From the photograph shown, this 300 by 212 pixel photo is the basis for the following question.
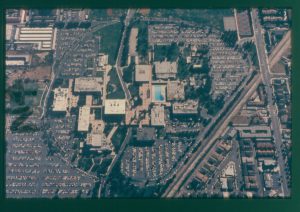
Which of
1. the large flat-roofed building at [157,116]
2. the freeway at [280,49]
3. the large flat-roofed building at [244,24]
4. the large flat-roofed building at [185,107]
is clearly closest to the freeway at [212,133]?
the large flat-roofed building at [185,107]

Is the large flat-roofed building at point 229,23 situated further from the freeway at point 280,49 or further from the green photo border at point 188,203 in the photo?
the green photo border at point 188,203

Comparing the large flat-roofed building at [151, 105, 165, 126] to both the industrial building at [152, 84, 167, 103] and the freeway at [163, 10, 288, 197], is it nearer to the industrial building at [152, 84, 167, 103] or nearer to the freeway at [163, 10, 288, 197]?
the industrial building at [152, 84, 167, 103]

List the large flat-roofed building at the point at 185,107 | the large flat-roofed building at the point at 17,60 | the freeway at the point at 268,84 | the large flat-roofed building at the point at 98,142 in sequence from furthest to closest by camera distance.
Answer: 1. the large flat-roofed building at the point at 17,60
2. the large flat-roofed building at the point at 185,107
3. the large flat-roofed building at the point at 98,142
4. the freeway at the point at 268,84

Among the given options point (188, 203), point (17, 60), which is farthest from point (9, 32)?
point (188, 203)

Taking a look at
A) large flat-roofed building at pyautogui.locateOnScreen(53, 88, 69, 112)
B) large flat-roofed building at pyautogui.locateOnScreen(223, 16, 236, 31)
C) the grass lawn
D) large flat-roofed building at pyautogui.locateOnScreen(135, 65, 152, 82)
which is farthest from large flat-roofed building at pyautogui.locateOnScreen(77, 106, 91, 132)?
large flat-roofed building at pyautogui.locateOnScreen(223, 16, 236, 31)

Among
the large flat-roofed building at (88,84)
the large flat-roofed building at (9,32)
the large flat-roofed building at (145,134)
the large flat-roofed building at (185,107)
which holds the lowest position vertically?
the large flat-roofed building at (145,134)

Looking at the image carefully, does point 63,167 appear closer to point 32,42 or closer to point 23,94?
point 23,94

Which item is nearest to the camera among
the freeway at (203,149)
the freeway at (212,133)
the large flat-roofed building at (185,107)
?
the freeway at (203,149)
